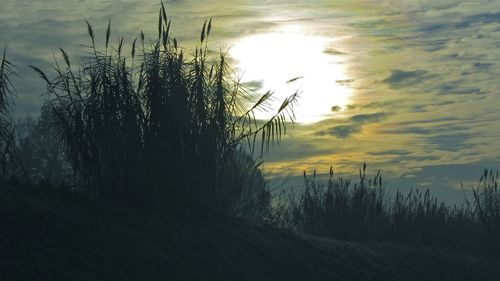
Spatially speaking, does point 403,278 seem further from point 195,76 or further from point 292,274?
point 195,76

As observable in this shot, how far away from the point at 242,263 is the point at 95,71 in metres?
3.92

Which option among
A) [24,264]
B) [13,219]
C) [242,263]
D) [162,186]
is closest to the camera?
[24,264]

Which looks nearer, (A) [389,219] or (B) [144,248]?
(B) [144,248]

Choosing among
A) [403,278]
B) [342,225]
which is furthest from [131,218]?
[342,225]

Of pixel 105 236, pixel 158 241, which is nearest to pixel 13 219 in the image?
pixel 105 236

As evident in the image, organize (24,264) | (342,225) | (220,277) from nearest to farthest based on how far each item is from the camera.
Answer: (24,264) < (220,277) < (342,225)

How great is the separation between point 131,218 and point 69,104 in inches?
91.0

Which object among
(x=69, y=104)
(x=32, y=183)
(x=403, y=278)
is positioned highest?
(x=69, y=104)

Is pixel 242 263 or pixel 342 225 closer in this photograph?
pixel 242 263

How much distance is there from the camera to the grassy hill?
8.36m

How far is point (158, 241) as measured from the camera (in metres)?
10.1

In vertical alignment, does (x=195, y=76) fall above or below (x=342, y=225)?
above

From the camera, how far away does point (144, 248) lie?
953 centimetres

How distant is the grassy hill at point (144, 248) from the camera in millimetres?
8359
